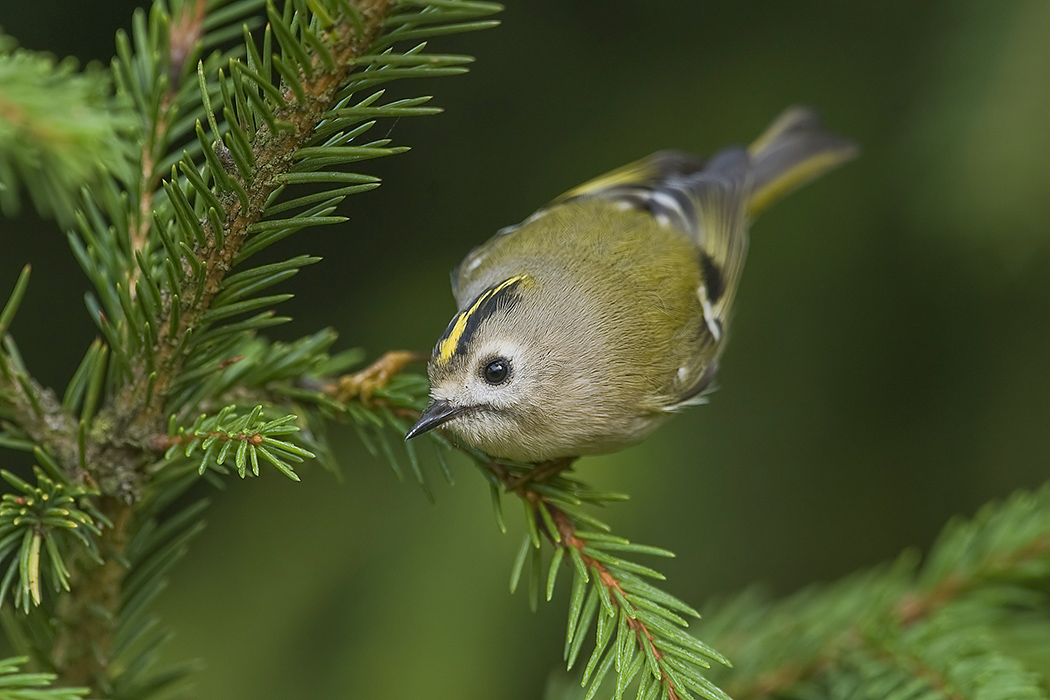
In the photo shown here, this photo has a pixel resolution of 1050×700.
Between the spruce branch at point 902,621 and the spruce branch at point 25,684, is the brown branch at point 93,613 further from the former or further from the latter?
the spruce branch at point 902,621

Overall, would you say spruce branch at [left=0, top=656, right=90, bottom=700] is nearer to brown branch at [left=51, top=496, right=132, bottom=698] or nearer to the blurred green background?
brown branch at [left=51, top=496, right=132, bottom=698]

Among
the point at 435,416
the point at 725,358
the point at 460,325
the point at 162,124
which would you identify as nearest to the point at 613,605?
the point at 435,416

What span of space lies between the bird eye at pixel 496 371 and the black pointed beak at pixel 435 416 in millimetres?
76

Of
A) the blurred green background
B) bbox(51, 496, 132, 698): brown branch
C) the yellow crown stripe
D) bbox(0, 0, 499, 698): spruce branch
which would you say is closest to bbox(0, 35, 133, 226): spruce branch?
bbox(0, 0, 499, 698): spruce branch

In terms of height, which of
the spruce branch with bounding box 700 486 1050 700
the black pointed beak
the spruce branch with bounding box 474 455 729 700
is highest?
the black pointed beak

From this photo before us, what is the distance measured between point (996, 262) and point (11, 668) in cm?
148

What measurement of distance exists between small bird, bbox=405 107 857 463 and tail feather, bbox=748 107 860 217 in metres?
0.02

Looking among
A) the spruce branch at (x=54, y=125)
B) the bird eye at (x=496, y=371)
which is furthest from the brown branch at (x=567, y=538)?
the spruce branch at (x=54, y=125)

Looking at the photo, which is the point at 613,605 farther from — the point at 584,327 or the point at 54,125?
the point at 54,125

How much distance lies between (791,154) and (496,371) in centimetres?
108

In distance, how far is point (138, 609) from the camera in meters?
0.91

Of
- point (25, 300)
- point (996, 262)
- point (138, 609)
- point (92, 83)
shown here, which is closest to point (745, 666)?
point (138, 609)

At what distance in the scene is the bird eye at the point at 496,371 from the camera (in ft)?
3.96

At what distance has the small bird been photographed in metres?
1.16
